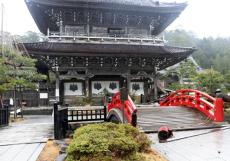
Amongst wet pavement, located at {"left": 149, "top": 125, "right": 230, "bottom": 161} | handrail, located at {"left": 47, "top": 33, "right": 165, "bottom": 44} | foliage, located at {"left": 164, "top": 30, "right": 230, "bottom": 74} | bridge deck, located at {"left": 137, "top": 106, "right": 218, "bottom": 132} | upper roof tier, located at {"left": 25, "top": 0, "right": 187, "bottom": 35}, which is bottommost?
wet pavement, located at {"left": 149, "top": 125, "right": 230, "bottom": 161}

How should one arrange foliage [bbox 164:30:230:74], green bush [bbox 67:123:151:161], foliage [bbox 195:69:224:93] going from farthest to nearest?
foliage [bbox 164:30:230:74], foliage [bbox 195:69:224:93], green bush [bbox 67:123:151:161]

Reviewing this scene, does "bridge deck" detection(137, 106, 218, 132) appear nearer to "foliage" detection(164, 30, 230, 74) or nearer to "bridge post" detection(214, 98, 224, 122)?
"bridge post" detection(214, 98, 224, 122)

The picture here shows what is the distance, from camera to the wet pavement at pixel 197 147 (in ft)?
25.5

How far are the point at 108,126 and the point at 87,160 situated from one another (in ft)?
6.61

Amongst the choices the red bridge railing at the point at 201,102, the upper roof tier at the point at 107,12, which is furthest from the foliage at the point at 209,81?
the red bridge railing at the point at 201,102

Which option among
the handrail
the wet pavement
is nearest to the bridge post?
the wet pavement

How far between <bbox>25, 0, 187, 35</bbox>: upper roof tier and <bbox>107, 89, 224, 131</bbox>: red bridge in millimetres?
13258

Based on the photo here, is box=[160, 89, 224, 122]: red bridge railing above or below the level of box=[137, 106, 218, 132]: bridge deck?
above

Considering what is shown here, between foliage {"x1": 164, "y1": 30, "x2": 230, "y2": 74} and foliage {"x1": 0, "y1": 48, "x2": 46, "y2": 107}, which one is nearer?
foliage {"x1": 0, "y1": 48, "x2": 46, "y2": 107}

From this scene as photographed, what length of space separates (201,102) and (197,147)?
725 centimetres

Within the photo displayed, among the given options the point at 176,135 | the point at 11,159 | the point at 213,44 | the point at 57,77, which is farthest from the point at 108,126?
the point at 213,44

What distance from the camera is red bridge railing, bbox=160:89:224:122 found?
1386cm

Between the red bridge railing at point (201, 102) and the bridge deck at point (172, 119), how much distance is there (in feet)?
1.02

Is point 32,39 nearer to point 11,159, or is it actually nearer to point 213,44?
point 213,44
